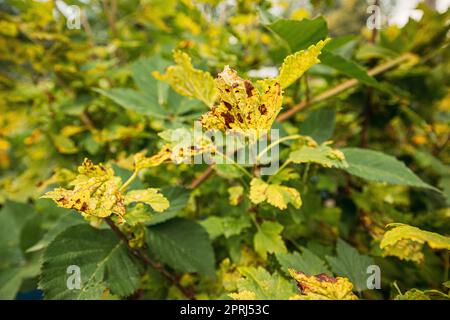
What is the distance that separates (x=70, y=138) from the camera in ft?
3.49

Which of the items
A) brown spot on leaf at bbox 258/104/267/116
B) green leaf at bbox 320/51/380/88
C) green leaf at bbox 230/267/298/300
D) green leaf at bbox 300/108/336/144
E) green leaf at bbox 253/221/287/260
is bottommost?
green leaf at bbox 230/267/298/300

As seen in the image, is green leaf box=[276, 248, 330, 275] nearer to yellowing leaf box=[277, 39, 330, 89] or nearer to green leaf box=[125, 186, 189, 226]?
green leaf box=[125, 186, 189, 226]

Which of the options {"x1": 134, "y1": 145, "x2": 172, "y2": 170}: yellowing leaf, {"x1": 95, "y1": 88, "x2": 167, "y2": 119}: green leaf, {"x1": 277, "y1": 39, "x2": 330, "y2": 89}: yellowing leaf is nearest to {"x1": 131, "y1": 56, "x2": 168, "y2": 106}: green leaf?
{"x1": 95, "y1": 88, "x2": 167, "y2": 119}: green leaf

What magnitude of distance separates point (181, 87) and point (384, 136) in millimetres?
862

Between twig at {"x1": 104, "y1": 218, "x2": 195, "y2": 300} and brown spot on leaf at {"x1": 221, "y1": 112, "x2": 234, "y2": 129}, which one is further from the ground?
brown spot on leaf at {"x1": 221, "y1": 112, "x2": 234, "y2": 129}

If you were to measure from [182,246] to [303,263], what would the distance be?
0.24 metres

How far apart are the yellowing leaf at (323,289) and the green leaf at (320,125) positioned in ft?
1.29

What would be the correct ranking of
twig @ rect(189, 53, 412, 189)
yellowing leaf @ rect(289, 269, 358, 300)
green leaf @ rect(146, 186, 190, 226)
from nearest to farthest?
yellowing leaf @ rect(289, 269, 358, 300) → green leaf @ rect(146, 186, 190, 226) → twig @ rect(189, 53, 412, 189)

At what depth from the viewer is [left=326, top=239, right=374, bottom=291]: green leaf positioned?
0.54 metres

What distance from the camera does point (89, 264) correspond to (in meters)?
0.53

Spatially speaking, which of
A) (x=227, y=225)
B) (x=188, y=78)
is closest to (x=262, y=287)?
(x=227, y=225)

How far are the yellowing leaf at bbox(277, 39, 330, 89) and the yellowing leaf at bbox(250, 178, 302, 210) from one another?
7.0 inches
